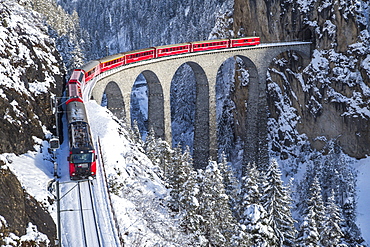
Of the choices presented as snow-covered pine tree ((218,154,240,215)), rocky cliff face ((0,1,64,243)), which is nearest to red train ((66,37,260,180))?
rocky cliff face ((0,1,64,243))

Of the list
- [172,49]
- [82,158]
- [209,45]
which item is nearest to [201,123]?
[209,45]

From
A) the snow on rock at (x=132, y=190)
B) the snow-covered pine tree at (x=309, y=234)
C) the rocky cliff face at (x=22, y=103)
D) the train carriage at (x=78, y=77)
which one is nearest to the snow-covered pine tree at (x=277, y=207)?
the snow-covered pine tree at (x=309, y=234)

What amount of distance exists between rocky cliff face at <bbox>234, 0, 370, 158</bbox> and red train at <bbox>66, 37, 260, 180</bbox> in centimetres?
1038

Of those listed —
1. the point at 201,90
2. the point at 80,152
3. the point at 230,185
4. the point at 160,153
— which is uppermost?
the point at 201,90

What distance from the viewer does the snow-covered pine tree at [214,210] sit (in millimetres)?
27859

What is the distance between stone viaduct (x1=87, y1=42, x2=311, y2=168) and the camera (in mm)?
Result: 42156

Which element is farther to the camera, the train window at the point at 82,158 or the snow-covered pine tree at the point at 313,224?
the snow-covered pine tree at the point at 313,224

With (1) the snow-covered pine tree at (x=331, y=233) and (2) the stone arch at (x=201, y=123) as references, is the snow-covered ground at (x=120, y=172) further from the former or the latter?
(2) the stone arch at (x=201, y=123)

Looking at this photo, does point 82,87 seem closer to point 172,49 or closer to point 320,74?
point 172,49

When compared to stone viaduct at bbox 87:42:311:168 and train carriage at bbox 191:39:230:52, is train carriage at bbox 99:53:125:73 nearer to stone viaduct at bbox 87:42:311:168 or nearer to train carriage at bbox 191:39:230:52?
stone viaduct at bbox 87:42:311:168

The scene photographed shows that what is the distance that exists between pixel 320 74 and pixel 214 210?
123 feet

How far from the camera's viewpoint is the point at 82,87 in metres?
35.5

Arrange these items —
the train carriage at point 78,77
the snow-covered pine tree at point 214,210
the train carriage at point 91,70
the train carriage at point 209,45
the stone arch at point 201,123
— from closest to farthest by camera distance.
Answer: the snow-covered pine tree at point 214,210
the train carriage at point 78,77
the train carriage at point 91,70
the train carriage at point 209,45
the stone arch at point 201,123

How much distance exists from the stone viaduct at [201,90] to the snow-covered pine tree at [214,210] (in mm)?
15187
